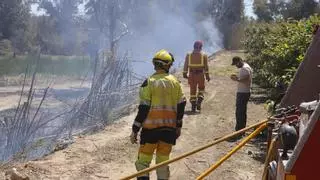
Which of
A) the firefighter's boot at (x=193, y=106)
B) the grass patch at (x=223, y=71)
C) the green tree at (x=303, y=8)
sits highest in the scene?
the green tree at (x=303, y=8)

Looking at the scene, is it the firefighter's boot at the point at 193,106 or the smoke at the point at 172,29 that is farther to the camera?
the smoke at the point at 172,29

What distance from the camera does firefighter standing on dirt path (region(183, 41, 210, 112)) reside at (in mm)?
12297

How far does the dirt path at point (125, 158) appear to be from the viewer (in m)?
7.73

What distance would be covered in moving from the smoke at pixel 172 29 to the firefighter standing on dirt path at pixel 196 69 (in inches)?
1012

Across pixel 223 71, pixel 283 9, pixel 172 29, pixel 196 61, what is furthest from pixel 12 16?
pixel 196 61

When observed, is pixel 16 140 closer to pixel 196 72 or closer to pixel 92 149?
pixel 92 149

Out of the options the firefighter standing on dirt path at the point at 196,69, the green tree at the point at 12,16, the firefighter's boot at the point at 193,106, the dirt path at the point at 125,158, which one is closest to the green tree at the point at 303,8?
the green tree at the point at 12,16

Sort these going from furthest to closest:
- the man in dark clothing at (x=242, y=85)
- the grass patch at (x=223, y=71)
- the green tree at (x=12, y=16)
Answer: the green tree at (x=12, y=16) < the grass patch at (x=223, y=71) < the man in dark clothing at (x=242, y=85)

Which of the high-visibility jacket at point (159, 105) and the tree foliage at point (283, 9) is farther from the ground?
the tree foliage at point (283, 9)

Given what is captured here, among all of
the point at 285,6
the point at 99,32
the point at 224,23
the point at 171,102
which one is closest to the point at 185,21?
the point at 224,23

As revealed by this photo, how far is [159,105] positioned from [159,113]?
9 cm

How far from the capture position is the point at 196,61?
1238 centimetres

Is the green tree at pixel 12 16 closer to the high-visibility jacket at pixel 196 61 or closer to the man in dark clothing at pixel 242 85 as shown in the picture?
the high-visibility jacket at pixel 196 61

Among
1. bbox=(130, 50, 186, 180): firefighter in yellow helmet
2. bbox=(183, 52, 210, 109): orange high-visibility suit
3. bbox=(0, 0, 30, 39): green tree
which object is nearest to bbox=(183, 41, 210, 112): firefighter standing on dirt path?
bbox=(183, 52, 210, 109): orange high-visibility suit
